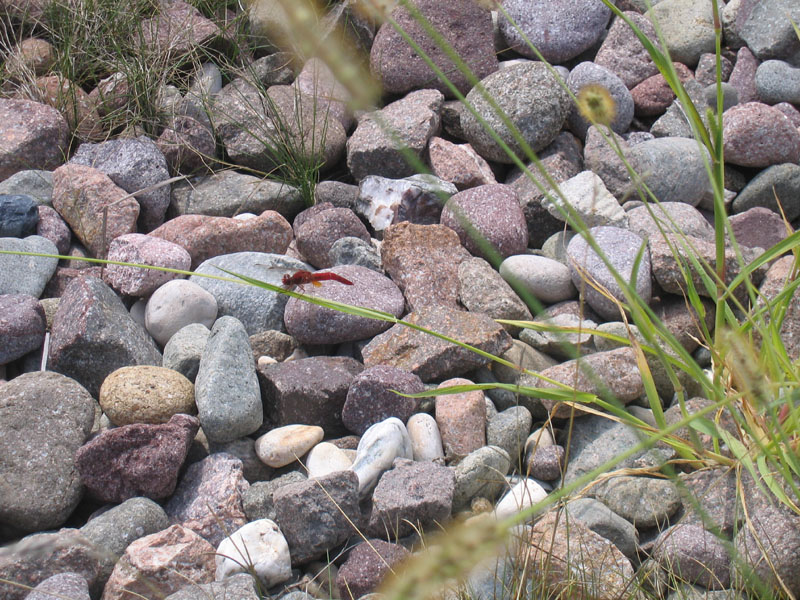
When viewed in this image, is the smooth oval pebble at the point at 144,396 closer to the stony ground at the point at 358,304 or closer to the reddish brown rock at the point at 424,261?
the stony ground at the point at 358,304

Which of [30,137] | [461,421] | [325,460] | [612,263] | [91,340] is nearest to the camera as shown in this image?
[325,460]

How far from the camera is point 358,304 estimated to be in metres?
2.96

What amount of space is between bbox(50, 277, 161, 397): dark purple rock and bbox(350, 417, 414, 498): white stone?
3.13 feet

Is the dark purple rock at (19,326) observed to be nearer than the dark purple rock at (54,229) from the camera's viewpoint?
Yes

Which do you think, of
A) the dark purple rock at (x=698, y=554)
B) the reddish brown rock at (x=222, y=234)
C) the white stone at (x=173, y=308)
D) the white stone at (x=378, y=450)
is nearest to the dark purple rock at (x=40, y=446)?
the white stone at (x=173, y=308)

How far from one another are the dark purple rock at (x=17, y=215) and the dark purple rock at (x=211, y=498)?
5.10 ft

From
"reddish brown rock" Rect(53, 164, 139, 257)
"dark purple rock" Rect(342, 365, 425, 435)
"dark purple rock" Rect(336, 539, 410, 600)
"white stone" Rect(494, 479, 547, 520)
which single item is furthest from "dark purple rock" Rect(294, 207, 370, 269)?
"dark purple rock" Rect(336, 539, 410, 600)

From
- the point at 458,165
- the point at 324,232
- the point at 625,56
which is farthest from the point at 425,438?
the point at 625,56

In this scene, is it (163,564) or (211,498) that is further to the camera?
(211,498)

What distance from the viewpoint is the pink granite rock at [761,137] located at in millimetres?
3729

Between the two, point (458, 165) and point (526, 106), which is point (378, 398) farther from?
point (526, 106)

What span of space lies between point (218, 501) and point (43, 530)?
0.52 metres

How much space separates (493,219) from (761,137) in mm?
1549

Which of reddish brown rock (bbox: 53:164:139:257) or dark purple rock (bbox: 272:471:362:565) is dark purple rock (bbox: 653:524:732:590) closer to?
dark purple rock (bbox: 272:471:362:565)
